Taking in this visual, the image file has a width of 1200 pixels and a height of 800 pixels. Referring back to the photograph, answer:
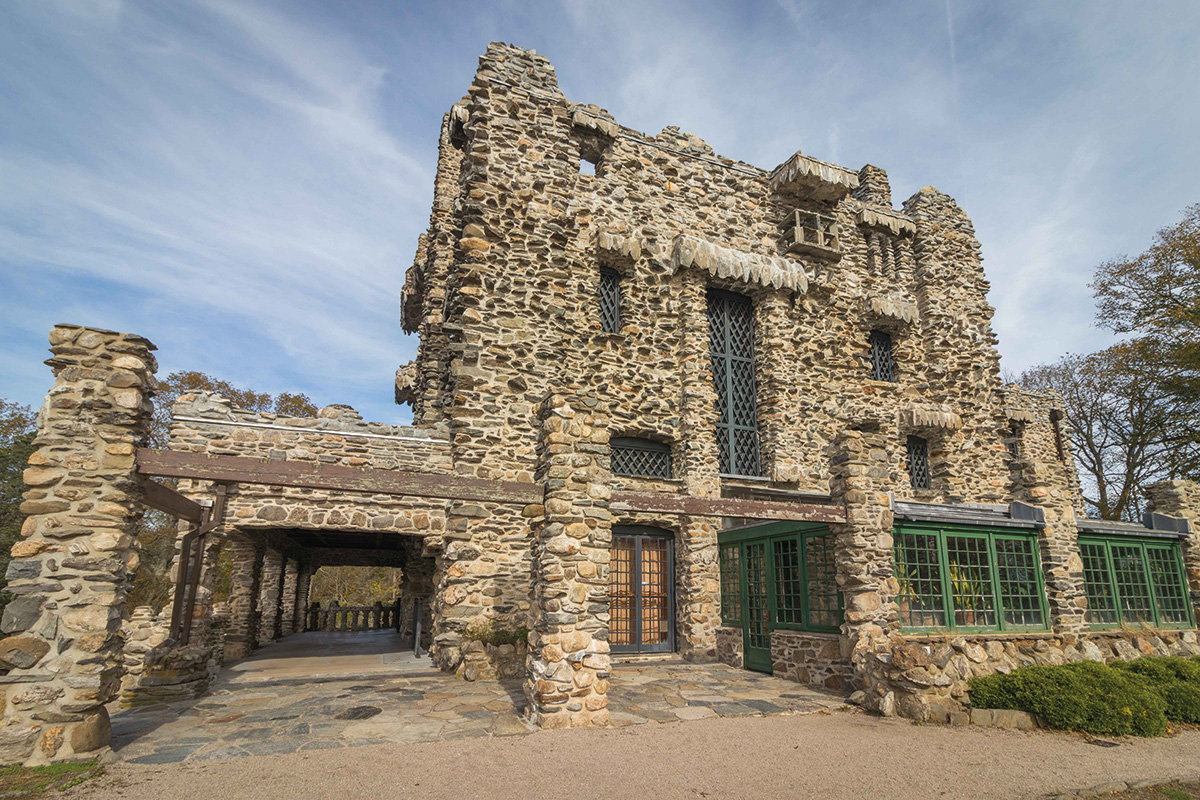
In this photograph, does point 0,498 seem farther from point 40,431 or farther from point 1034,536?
point 1034,536

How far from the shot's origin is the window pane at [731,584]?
1110cm

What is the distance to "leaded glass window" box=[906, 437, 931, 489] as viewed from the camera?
1560cm

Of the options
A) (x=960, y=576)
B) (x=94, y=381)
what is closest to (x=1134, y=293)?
(x=960, y=576)

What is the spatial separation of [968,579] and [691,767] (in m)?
6.10

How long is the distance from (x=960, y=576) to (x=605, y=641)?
5.83 m

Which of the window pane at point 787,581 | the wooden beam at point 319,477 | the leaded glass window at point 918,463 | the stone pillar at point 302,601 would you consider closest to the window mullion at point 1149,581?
the leaded glass window at point 918,463

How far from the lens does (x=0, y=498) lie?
14.7 m

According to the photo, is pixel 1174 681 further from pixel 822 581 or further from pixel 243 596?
pixel 243 596

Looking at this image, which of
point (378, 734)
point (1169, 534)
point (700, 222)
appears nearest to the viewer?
point (378, 734)

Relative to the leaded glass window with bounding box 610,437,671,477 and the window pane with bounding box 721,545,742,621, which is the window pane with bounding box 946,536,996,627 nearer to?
the window pane with bounding box 721,545,742,621

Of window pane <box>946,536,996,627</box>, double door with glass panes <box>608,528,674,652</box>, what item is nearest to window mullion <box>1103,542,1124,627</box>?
window pane <box>946,536,996,627</box>

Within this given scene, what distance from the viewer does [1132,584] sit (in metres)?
10.8

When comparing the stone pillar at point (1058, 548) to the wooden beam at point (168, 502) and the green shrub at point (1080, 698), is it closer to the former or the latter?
the green shrub at point (1080, 698)

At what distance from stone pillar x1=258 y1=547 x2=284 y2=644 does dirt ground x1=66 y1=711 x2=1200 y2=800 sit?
11347mm
